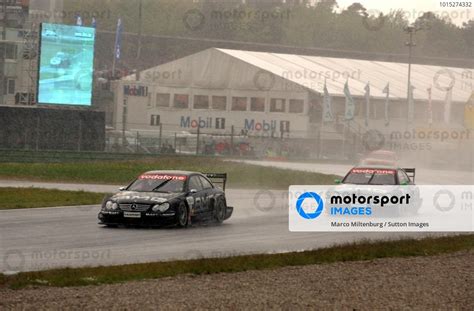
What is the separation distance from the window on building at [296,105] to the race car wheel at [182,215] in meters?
37.2

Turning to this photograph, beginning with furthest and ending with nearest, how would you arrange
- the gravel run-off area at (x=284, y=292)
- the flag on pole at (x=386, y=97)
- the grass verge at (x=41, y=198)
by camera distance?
the flag on pole at (x=386, y=97)
the grass verge at (x=41, y=198)
the gravel run-off area at (x=284, y=292)

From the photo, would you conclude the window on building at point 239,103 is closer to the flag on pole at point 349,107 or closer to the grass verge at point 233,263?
the flag on pole at point 349,107

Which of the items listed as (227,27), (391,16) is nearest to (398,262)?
(391,16)

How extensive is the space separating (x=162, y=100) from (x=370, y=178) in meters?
32.8

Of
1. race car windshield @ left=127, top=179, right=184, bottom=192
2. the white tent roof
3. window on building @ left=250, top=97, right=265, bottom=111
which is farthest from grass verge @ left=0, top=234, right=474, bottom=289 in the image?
window on building @ left=250, top=97, right=265, bottom=111

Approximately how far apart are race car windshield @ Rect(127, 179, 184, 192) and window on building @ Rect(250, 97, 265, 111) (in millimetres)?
35809

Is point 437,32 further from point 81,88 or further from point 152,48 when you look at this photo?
point 152,48

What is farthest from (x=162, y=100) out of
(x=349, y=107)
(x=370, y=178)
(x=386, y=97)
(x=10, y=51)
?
(x=370, y=178)

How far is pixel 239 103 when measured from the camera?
185 feet

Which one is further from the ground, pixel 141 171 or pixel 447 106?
pixel 447 106

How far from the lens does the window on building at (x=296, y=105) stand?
5703 centimetres

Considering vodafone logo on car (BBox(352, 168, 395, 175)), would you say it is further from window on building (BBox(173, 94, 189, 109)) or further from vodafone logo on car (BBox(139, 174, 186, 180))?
window on building (BBox(173, 94, 189, 109))

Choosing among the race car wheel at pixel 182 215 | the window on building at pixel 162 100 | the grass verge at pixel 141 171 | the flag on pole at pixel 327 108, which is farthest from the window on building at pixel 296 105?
the race car wheel at pixel 182 215

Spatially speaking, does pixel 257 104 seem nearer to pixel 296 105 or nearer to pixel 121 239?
pixel 296 105
